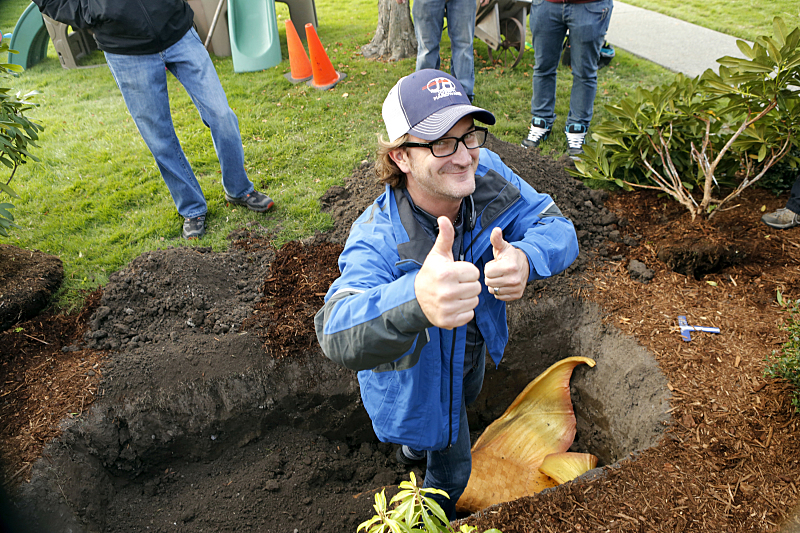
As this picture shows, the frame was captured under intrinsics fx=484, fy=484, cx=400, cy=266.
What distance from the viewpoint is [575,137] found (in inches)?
207

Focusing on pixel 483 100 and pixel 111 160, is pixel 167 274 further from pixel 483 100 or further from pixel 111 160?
pixel 483 100

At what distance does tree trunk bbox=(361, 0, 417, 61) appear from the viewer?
25.7 feet

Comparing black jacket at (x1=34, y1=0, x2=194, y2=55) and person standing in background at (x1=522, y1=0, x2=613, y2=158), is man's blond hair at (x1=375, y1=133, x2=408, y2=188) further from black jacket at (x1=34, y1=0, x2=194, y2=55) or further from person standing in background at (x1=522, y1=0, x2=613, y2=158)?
person standing in background at (x1=522, y1=0, x2=613, y2=158)

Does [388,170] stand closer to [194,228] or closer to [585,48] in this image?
[194,228]

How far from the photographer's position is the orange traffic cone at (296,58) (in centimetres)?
739

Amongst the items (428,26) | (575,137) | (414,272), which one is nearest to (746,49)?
(575,137)

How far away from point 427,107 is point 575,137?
12.6 ft

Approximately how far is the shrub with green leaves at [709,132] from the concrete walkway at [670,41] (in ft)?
10.2

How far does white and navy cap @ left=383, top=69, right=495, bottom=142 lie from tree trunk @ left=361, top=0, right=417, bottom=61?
254 inches

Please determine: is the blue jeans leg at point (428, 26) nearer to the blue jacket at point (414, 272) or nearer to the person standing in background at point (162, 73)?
the person standing in background at point (162, 73)

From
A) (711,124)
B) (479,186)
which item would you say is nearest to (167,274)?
(479,186)

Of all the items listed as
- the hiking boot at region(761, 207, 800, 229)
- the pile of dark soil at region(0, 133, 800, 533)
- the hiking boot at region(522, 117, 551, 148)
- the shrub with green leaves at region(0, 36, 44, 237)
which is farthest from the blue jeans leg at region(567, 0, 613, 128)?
the shrub with green leaves at region(0, 36, 44, 237)

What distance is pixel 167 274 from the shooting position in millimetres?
3730

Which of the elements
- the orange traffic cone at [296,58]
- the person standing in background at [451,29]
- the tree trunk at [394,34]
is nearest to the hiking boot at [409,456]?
the person standing in background at [451,29]
